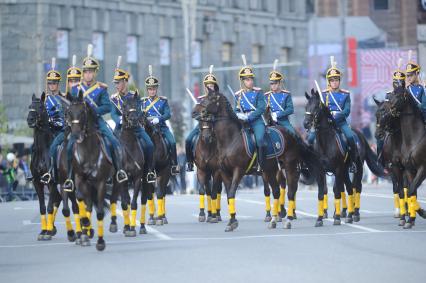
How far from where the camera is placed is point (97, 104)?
2397cm

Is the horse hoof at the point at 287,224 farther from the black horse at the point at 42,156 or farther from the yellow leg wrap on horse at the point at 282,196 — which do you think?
the black horse at the point at 42,156

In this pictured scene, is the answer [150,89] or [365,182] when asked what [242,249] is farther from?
[365,182]

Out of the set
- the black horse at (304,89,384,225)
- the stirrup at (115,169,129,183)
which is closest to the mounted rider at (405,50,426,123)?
the black horse at (304,89,384,225)

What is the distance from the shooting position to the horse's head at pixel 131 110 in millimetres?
25906

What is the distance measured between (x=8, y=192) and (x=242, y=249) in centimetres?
2449

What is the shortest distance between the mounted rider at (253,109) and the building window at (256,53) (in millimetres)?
65719

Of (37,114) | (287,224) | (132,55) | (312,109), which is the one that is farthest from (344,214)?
(132,55)

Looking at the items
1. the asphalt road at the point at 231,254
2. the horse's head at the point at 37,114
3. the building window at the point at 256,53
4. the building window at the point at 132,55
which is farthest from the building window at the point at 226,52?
the horse's head at the point at 37,114

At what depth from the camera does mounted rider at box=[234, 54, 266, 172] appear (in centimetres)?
2694

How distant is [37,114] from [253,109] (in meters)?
4.15

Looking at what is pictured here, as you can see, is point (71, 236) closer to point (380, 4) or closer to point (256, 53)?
point (256, 53)

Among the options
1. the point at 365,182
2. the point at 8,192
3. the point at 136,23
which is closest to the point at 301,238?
the point at 8,192

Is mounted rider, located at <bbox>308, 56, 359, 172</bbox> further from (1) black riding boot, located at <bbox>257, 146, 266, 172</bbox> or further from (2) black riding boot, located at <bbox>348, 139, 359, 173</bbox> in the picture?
(1) black riding boot, located at <bbox>257, 146, 266, 172</bbox>

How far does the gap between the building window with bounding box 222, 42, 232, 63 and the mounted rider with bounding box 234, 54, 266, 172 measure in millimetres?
62559
